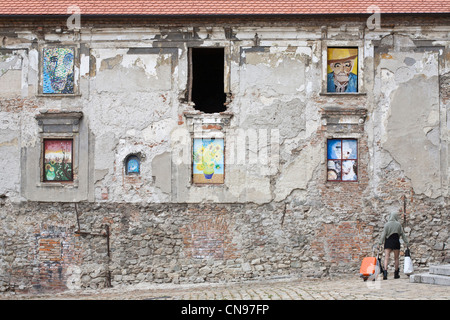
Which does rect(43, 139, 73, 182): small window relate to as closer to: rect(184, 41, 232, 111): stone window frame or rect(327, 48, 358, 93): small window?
rect(184, 41, 232, 111): stone window frame

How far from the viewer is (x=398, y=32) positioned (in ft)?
55.4

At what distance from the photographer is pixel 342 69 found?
55.7 feet

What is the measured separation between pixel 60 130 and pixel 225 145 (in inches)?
177

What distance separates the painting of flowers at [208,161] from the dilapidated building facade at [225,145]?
32 millimetres

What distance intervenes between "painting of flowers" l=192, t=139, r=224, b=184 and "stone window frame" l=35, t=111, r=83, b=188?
3.22 m

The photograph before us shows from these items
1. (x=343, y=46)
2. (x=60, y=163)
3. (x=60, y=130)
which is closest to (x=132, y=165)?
(x=60, y=163)

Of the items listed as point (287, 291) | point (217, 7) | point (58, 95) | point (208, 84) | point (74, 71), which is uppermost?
point (217, 7)

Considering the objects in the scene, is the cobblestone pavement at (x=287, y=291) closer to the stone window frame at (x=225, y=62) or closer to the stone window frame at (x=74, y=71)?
the stone window frame at (x=225, y=62)

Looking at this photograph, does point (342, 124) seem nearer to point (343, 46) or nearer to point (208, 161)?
point (343, 46)

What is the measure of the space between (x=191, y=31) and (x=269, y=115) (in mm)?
3092

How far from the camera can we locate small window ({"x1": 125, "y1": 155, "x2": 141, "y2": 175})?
1698cm

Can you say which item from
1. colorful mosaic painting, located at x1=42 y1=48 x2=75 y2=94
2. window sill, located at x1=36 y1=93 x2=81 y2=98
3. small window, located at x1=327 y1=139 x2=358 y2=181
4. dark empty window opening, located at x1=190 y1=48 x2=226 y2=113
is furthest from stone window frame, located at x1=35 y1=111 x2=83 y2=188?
small window, located at x1=327 y1=139 x2=358 y2=181

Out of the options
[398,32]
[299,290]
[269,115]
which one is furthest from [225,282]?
[398,32]

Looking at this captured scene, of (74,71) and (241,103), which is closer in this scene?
(241,103)
